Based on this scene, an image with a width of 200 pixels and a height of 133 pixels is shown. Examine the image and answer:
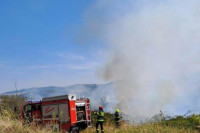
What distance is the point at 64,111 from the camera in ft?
39.9

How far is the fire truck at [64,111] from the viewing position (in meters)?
12.0

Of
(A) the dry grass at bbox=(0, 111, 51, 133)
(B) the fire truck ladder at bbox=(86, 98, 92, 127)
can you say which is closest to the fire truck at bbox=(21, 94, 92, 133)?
(B) the fire truck ladder at bbox=(86, 98, 92, 127)

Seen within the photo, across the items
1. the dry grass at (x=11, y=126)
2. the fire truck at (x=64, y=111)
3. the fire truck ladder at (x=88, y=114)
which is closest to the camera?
the dry grass at (x=11, y=126)

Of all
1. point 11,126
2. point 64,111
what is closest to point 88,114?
point 64,111

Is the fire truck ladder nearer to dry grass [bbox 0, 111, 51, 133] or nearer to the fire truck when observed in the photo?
the fire truck

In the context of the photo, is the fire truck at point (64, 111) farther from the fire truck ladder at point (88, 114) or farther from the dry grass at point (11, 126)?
the dry grass at point (11, 126)

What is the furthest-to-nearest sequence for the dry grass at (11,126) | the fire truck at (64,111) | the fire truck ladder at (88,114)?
the fire truck ladder at (88,114) → the fire truck at (64,111) → the dry grass at (11,126)

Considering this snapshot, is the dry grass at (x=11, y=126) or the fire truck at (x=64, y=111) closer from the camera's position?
the dry grass at (x=11, y=126)

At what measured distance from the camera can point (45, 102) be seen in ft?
43.7

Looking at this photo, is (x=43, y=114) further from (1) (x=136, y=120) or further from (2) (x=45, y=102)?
(1) (x=136, y=120)

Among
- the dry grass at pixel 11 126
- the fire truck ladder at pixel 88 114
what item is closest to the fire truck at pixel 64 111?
the fire truck ladder at pixel 88 114

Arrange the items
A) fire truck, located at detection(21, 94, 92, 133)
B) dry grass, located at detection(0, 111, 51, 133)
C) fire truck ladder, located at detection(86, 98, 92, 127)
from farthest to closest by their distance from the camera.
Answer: fire truck ladder, located at detection(86, 98, 92, 127), fire truck, located at detection(21, 94, 92, 133), dry grass, located at detection(0, 111, 51, 133)

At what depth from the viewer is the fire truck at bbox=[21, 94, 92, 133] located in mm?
11984

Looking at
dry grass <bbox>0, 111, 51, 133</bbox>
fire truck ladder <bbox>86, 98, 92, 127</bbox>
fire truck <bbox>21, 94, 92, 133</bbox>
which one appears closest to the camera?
dry grass <bbox>0, 111, 51, 133</bbox>
